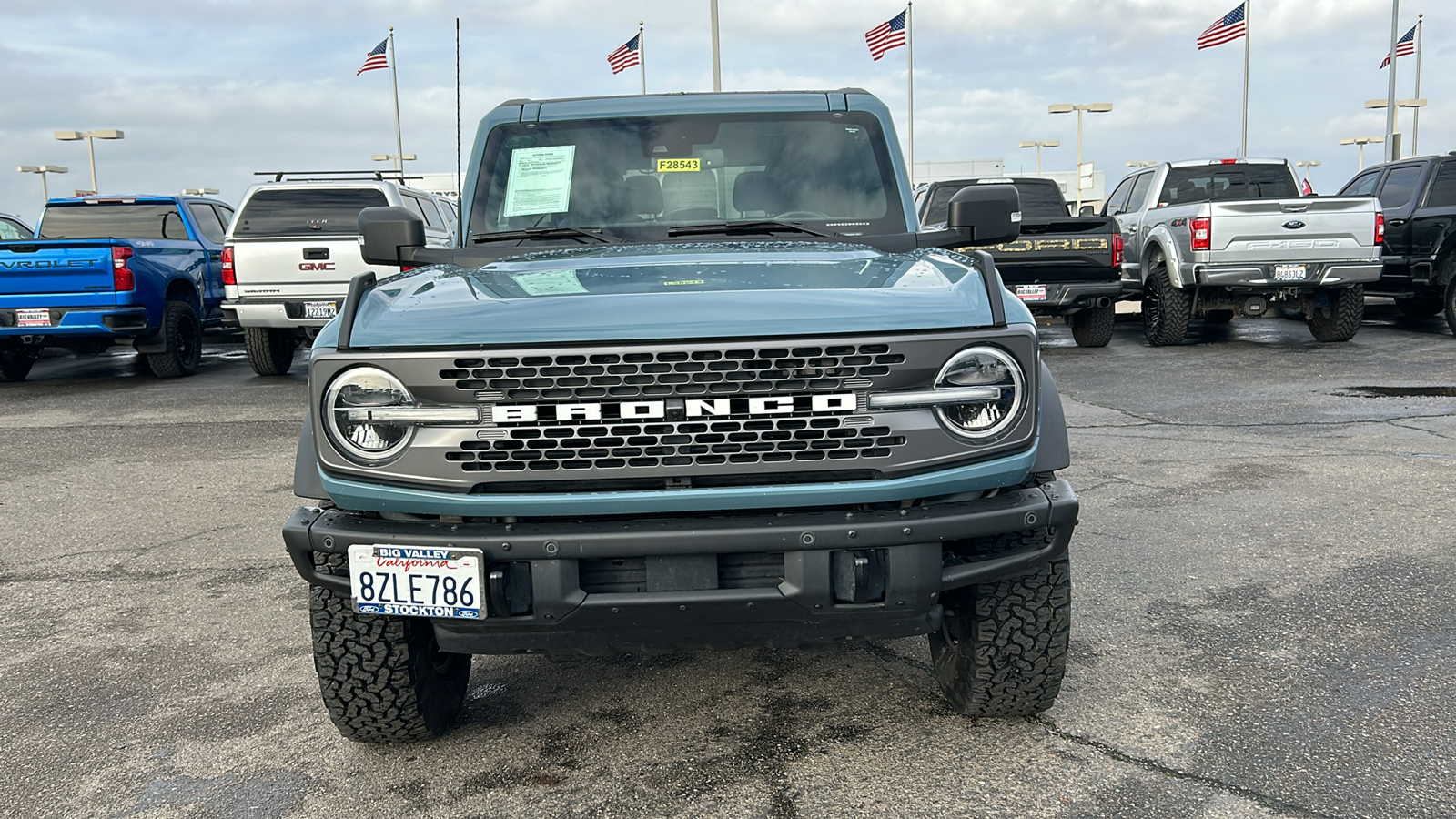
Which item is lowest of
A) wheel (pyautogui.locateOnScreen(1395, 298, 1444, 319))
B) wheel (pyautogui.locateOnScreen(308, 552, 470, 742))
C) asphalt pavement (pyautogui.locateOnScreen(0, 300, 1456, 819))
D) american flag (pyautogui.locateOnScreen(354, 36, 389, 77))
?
asphalt pavement (pyautogui.locateOnScreen(0, 300, 1456, 819))

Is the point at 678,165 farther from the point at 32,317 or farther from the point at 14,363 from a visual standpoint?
the point at 14,363

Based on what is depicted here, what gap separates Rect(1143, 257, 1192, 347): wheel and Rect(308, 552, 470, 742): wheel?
37.3ft

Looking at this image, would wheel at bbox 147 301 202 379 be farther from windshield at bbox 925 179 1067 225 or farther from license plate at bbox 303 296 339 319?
windshield at bbox 925 179 1067 225

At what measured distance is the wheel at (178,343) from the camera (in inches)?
482

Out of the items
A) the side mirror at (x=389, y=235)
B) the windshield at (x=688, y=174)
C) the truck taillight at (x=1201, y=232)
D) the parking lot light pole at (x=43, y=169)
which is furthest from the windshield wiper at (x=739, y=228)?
the parking lot light pole at (x=43, y=169)

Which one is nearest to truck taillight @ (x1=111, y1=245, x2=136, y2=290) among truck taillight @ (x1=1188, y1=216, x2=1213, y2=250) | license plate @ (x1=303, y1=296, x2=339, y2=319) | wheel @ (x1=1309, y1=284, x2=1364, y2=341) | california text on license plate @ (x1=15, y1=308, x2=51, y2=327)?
california text on license plate @ (x1=15, y1=308, x2=51, y2=327)

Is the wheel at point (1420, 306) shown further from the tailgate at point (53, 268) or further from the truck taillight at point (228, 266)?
the tailgate at point (53, 268)

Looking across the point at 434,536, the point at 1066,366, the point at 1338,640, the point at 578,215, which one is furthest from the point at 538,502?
the point at 1066,366

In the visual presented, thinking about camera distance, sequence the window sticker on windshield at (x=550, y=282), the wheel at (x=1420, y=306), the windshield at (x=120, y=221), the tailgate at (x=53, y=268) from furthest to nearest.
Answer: the wheel at (x=1420, y=306)
the windshield at (x=120, y=221)
the tailgate at (x=53, y=268)
the window sticker on windshield at (x=550, y=282)

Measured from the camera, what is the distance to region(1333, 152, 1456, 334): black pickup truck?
12969 mm

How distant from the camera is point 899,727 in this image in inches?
129

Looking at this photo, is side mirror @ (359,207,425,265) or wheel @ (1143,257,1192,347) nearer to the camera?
side mirror @ (359,207,425,265)

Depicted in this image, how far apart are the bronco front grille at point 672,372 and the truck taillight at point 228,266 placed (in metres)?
9.85

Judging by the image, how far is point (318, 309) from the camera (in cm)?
1143
